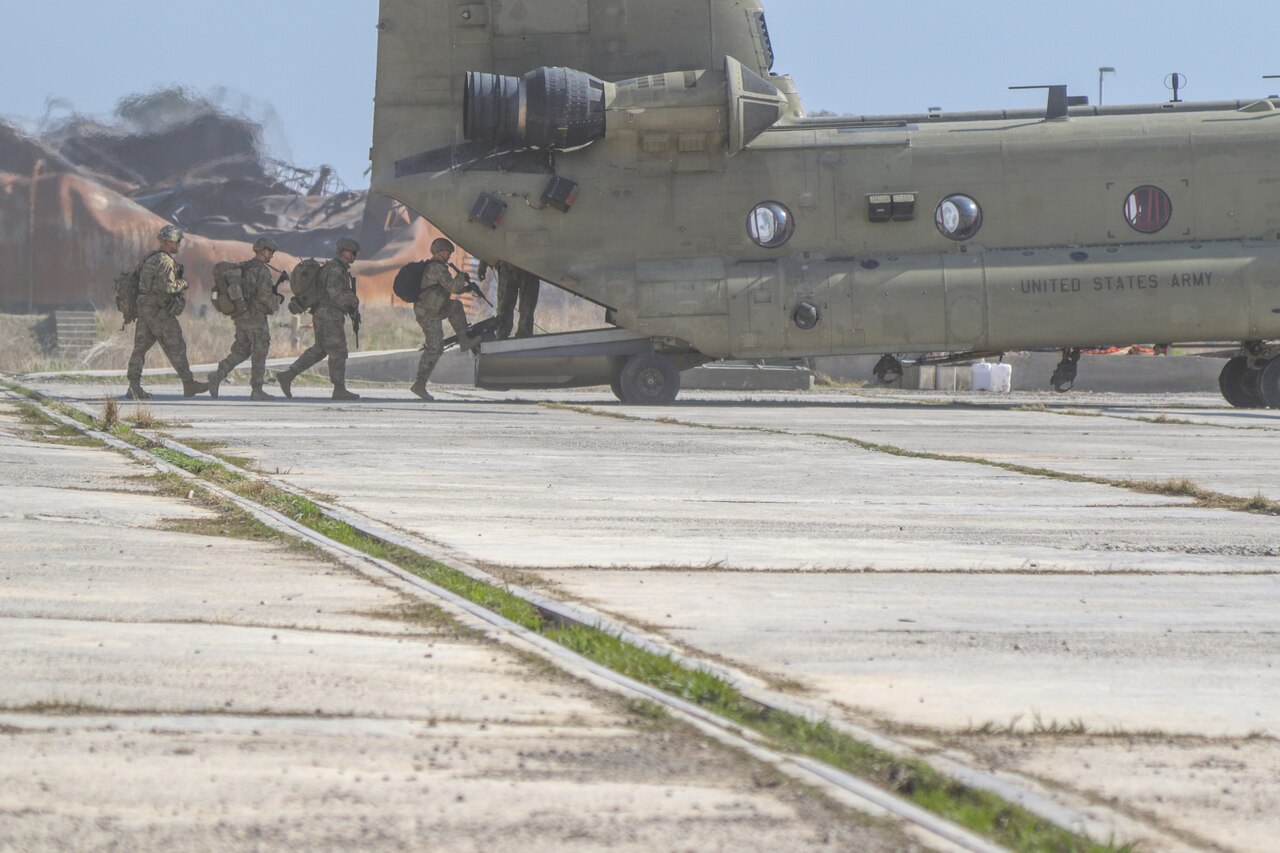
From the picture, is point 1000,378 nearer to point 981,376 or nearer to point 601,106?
point 981,376

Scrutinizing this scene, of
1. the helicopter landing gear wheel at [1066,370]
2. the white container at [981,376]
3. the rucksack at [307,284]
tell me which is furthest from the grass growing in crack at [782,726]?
the white container at [981,376]

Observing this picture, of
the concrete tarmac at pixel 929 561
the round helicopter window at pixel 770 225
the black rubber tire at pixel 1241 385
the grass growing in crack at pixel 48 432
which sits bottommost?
the grass growing in crack at pixel 48 432

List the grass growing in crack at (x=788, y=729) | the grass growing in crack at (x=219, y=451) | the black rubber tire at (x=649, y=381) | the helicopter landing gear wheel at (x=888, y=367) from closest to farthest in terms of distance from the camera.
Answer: the grass growing in crack at (x=788, y=729) < the grass growing in crack at (x=219, y=451) < the black rubber tire at (x=649, y=381) < the helicopter landing gear wheel at (x=888, y=367)

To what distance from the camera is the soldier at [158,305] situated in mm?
18250

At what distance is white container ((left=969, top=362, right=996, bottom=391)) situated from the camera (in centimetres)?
2642

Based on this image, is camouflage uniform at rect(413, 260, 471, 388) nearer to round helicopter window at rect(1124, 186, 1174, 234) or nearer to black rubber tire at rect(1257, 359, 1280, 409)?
round helicopter window at rect(1124, 186, 1174, 234)

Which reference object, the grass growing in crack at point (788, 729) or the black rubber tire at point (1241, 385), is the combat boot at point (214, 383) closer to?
the black rubber tire at point (1241, 385)

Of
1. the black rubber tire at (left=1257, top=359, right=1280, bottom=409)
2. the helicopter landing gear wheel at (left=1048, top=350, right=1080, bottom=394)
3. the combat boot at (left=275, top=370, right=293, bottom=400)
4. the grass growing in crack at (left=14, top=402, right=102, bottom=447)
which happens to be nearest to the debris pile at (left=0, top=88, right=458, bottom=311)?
the combat boot at (left=275, top=370, right=293, bottom=400)

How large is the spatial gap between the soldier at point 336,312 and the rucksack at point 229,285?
2.93 feet

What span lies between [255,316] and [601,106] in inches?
187

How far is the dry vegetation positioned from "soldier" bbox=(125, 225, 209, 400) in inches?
371

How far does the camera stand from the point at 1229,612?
220 inches

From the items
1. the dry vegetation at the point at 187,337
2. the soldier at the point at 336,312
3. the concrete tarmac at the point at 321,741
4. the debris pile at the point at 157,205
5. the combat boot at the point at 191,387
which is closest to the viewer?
the concrete tarmac at the point at 321,741

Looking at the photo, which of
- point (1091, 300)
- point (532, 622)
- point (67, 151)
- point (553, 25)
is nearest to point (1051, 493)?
point (532, 622)
